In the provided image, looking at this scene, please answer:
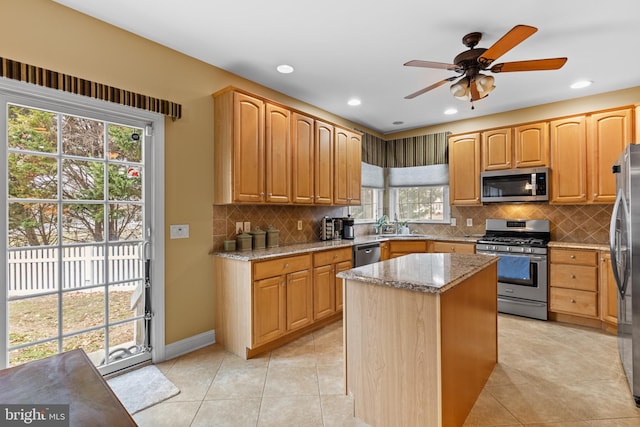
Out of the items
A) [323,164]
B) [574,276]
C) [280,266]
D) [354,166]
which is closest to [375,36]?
[323,164]

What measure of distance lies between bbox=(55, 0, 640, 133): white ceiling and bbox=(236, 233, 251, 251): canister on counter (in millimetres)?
1691

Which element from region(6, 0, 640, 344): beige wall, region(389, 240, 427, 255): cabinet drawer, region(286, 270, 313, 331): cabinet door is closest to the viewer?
region(6, 0, 640, 344): beige wall

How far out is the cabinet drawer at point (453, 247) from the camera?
167 inches

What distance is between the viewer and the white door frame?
6.71ft

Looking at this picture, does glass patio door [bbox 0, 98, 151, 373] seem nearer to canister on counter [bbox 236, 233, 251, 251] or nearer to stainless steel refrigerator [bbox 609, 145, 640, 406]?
canister on counter [bbox 236, 233, 251, 251]

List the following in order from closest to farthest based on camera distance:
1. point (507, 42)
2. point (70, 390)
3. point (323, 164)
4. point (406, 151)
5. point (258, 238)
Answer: point (70, 390) → point (507, 42) → point (258, 238) → point (323, 164) → point (406, 151)

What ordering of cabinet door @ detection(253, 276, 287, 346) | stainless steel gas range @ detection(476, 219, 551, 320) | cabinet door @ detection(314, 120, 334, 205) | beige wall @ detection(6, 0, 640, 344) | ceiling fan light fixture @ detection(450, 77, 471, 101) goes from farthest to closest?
1. cabinet door @ detection(314, 120, 334, 205)
2. stainless steel gas range @ detection(476, 219, 551, 320)
3. cabinet door @ detection(253, 276, 287, 346)
4. ceiling fan light fixture @ detection(450, 77, 471, 101)
5. beige wall @ detection(6, 0, 640, 344)

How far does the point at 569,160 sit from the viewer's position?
386 centimetres

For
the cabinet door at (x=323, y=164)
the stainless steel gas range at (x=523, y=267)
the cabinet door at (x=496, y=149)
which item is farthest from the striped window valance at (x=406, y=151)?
the stainless steel gas range at (x=523, y=267)

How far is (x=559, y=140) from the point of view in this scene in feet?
12.9

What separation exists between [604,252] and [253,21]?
4.12 meters

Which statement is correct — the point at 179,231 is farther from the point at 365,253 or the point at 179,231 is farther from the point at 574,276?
the point at 574,276

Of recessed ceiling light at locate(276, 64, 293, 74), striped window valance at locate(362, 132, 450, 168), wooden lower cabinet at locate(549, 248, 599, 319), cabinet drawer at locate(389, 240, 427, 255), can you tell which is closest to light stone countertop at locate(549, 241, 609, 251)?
wooden lower cabinet at locate(549, 248, 599, 319)

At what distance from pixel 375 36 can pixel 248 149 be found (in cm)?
150
